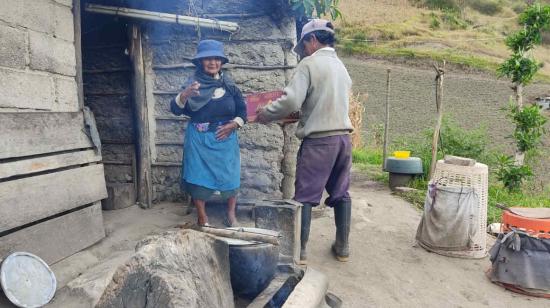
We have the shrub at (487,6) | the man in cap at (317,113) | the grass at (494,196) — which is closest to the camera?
the man in cap at (317,113)

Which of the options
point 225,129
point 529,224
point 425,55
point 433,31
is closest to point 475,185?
point 529,224

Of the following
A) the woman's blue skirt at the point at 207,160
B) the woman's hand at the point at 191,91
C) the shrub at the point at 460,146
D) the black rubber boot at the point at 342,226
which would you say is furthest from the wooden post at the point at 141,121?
the shrub at the point at 460,146

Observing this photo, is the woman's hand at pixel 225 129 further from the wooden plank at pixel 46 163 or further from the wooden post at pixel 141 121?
the wooden post at pixel 141 121

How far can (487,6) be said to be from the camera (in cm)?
5684

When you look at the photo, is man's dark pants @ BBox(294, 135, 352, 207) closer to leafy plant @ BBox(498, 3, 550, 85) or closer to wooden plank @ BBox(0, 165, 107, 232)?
wooden plank @ BBox(0, 165, 107, 232)

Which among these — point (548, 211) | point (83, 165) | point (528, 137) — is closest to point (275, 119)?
point (83, 165)

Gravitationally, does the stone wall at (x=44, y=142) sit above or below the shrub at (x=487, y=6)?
below

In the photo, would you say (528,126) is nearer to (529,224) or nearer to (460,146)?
(460,146)

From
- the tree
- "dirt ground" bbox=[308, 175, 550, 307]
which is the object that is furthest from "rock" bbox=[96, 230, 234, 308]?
the tree

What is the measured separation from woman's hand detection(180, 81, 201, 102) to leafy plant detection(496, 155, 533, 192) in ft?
18.9

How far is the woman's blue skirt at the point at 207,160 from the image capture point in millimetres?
3855

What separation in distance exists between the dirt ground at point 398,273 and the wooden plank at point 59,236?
6.35ft

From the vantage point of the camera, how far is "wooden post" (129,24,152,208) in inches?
187

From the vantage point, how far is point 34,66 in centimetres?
317
